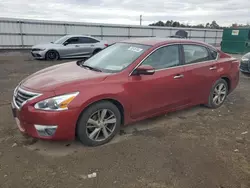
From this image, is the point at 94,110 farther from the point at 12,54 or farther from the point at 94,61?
the point at 12,54

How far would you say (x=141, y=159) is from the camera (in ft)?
10.2

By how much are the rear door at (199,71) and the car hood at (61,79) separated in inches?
→ 68.7

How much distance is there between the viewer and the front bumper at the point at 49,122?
296cm

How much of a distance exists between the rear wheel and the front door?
365 inches

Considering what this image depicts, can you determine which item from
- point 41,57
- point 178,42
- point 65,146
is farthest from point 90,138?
point 41,57

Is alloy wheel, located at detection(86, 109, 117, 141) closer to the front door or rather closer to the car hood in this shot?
the front door

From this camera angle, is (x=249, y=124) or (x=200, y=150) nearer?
(x=200, y=150)

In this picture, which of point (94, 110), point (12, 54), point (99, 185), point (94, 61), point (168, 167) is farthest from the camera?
point (12, 54)

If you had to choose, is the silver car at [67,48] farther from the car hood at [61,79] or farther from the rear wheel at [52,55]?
the car hood at [61,79]

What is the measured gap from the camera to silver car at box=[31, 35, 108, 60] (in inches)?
475

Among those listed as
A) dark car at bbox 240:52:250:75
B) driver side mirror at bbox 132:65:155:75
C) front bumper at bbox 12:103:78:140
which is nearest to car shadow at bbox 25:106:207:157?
front bumper at bbox 12:103:78:140

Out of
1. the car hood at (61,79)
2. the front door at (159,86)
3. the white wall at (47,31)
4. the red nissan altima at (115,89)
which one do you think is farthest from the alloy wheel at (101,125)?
the white wall at (47,31)

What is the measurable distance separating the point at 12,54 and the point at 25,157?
43.8 ft

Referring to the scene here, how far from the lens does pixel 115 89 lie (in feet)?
11.1
